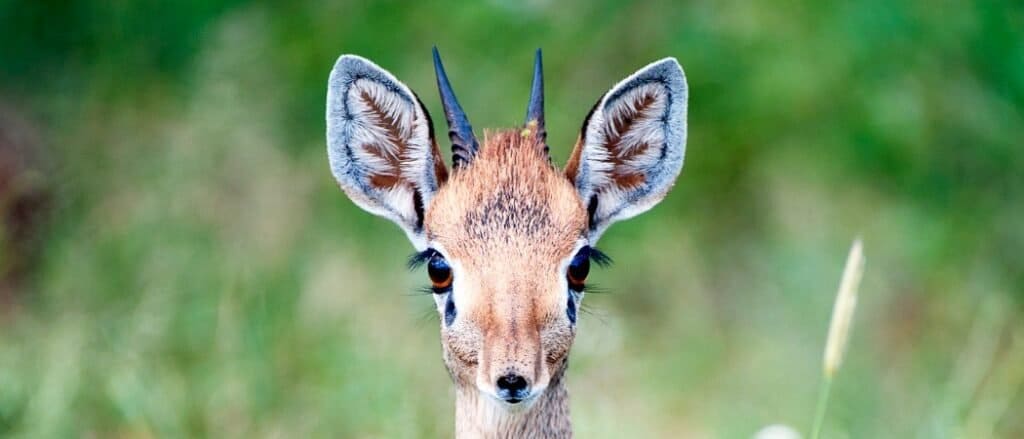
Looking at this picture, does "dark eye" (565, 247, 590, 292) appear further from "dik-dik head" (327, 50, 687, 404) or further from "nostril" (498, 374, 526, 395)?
"nostril" (498, 374, 526, 395)

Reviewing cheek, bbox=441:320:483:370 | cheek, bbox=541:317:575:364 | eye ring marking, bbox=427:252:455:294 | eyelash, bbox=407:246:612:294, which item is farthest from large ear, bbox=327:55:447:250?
cheek, bbox=541:317:575:364

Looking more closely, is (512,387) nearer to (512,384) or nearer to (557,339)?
(512,384)

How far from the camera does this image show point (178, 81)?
9.16 meters

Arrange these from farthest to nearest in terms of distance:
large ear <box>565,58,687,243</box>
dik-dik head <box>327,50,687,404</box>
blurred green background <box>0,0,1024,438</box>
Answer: blurred green background <box>0,0,1024,438</box>, large ear <box>565,58,687,243</box>, dik-dik head <box>327,50,687,404</box>

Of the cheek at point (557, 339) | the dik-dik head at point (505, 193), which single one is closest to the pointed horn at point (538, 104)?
the dik-dik head at point (505, 193)

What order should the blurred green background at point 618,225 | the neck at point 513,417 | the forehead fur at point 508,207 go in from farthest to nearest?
the blurred green background at point 618,225, the neck at point 513,417, the forehead fur at point 508,207

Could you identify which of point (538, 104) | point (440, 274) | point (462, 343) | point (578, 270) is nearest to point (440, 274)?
point (440, 274)

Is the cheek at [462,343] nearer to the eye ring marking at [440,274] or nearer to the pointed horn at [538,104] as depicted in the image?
the eye ring marking at [440,274]

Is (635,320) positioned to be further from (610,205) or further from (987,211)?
(610,205)

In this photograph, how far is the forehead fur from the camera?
4352 millimetres

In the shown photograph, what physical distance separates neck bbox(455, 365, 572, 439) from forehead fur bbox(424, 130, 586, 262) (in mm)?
385

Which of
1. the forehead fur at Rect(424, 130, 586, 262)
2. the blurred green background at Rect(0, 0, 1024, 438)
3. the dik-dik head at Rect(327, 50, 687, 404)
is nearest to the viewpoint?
the dik-dik head at Rect(327, 50, 687, 404)

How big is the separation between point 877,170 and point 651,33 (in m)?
1.41

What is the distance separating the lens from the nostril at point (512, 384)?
4074 mm
